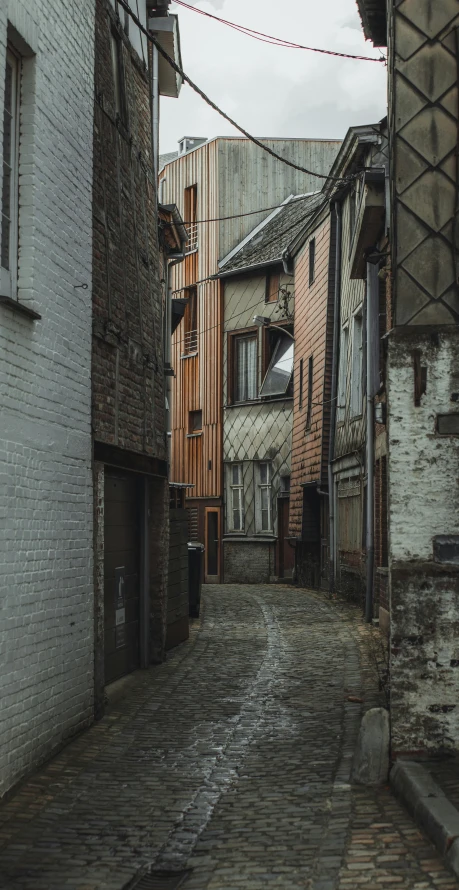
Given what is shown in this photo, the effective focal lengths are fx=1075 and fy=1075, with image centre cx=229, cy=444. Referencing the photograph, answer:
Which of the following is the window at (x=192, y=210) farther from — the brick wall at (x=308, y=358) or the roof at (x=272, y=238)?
the brick wall at (x=308, y=358)

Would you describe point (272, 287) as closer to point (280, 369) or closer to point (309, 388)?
point (280, 369)

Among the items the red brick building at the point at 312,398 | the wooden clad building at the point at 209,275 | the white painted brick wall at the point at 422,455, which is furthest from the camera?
the wooden clad building at the point at 209,275

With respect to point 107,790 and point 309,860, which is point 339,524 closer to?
point 107,790

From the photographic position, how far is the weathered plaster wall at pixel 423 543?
7.23 m

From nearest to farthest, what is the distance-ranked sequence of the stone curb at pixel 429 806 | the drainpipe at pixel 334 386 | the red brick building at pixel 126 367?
the stone curb at pixel 429 806
the red brick building at pixel 126 367
the drainpipe at pixel 334 386

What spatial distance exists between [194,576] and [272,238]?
14.2 metres

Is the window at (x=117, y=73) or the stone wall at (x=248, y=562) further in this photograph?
the stone wall at (x=248, y=562)

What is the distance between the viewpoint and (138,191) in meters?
12.1

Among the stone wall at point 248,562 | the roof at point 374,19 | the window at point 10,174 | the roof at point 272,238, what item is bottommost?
the stone wall at point 248,562

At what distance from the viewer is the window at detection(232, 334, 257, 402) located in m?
28.9

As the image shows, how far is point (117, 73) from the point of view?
11.3 metres

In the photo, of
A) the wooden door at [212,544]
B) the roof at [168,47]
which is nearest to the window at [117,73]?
the roof at [168,47]

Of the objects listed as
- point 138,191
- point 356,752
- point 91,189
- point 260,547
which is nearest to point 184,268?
point 260,547

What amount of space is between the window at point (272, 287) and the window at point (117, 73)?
1694 cm
